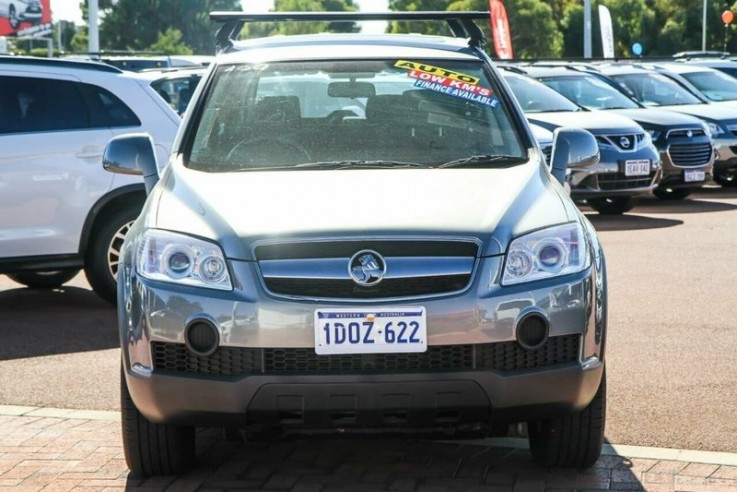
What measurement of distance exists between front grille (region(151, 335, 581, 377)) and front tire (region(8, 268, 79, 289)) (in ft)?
20.9

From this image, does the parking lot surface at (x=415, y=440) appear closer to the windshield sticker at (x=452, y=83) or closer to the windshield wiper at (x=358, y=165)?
the windshield wiper at (x=358, y=165)

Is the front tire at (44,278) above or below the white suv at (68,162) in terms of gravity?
below

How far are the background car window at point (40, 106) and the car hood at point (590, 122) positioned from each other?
7.74m

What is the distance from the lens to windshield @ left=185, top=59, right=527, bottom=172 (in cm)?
593

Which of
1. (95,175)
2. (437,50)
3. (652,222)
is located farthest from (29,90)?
(652,222)

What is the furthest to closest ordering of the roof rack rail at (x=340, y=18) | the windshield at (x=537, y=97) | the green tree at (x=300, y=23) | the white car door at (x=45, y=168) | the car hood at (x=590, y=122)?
the green tree at (x=300, y=23) < the windshield at (x=537, y=97) < the car hood at (x=590, y=122) < the white car door at (x=45, y=168) < the roof rack rail at (x=340, y=18)

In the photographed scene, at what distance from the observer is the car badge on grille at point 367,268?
16.1ft

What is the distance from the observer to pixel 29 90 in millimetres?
9781

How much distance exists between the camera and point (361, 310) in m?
4.87

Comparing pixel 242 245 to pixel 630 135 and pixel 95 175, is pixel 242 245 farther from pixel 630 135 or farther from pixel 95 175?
pixel 630 135

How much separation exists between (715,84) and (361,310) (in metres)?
18.5

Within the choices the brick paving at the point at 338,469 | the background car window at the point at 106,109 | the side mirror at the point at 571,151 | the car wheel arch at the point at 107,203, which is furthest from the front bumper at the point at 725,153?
the brick paving at the point at 338,469

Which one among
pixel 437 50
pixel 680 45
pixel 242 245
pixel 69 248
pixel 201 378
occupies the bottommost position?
pixel 680 45

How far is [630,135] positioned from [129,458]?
11806 mm
